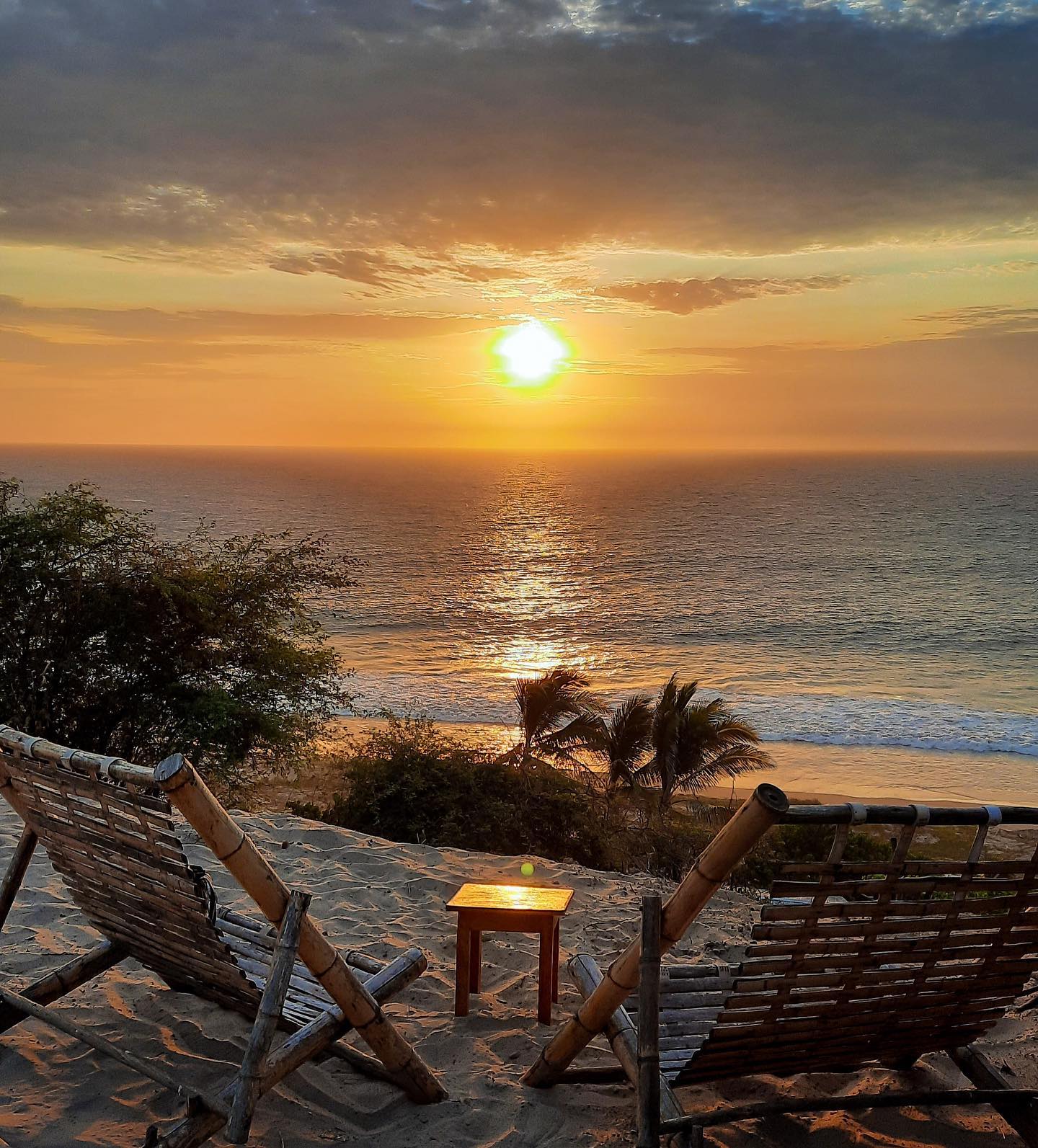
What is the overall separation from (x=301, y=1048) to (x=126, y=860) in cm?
90

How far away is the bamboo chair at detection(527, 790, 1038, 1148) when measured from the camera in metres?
2.81

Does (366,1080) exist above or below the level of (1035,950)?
below

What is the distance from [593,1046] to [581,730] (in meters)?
9.96

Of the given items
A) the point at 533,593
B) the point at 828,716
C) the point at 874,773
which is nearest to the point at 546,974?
the point at 874,773

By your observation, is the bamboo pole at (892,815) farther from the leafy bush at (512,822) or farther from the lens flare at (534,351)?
the lens flare at (534,351)

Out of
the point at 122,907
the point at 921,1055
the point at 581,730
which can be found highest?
the point at 122,907

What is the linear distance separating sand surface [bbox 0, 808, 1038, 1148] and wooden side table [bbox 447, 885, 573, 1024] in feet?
0.42

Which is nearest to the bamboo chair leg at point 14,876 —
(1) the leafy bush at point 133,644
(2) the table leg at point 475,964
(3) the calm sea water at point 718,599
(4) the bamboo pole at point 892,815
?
(2) the table leg at point 475,964

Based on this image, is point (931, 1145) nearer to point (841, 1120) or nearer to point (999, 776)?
point (841, 1120)

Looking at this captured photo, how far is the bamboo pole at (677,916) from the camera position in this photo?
2.55m

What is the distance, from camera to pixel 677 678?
32.4 m

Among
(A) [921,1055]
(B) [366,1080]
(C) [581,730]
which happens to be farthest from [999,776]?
(B) [366,1080]

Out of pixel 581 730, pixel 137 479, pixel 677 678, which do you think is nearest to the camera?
pixel 581 730

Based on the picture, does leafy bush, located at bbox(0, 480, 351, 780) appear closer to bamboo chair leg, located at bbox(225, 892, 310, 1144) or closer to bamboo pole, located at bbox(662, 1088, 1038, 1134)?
bamboo chair leg, located at bbox(225, 892, 310, 1144)
